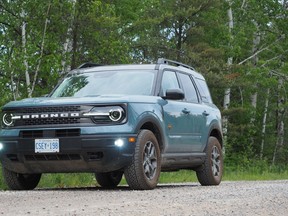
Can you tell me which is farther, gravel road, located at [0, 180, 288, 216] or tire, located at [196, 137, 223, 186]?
tire, located at [196, 137, 223, 186]

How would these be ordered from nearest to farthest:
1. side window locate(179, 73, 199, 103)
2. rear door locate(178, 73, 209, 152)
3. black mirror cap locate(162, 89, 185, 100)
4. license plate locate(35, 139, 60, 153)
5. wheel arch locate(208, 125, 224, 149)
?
1. license plate locate(35, 139, 60, 153)
2. black mirror cap locate(162, 89, 185, 100)
3. rear door locate(178, 73, 209, 152)
4. side window locate(179, 73, 199, 103)
5. wheel arch locate(208, 125, 224, 149)

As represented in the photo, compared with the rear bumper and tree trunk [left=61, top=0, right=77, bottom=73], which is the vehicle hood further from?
tree trunk [left=61, top=0, right=77, bottom=73]

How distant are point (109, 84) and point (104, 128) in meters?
1.51

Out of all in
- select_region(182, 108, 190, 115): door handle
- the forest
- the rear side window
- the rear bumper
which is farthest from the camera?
the forest

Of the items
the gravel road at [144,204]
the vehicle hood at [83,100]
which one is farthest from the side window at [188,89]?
the gravel road at [144,204]

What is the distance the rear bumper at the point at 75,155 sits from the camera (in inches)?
390

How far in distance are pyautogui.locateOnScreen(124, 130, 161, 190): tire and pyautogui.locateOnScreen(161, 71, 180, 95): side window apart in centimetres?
116

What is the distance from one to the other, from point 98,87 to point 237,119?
110 feet

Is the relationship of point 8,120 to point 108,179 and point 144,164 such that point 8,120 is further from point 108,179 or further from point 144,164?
point 108,179

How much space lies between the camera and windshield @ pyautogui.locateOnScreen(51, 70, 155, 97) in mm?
11180

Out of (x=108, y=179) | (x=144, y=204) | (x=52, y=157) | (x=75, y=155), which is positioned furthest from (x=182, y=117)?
(x=144, y=204)

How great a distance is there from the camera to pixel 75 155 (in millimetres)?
10023

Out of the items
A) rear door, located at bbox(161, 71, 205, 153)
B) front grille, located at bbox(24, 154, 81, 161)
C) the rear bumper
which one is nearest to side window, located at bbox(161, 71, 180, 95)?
rear door, located at bbox(161, 71, 205, 153)

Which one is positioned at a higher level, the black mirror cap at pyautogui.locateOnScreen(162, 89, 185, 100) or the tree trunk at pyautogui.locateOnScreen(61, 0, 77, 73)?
the tree trunk at pyautogui.locateOnScreen(61, 0, 77, 73)
